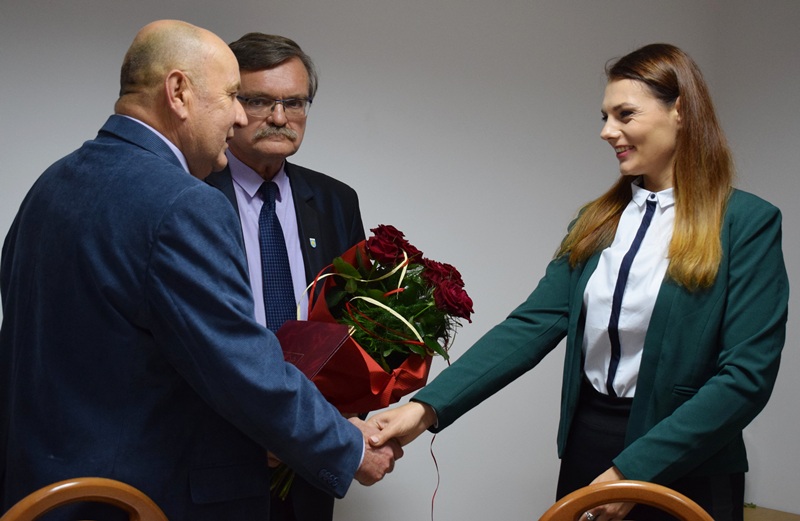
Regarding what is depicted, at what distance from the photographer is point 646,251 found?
211cm

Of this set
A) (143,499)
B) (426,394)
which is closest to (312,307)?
(426,394)

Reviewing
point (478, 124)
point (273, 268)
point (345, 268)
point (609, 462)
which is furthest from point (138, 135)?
point (478, 124)

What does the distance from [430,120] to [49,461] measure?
2.47 meters

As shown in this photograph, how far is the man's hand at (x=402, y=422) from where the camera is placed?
211 cm

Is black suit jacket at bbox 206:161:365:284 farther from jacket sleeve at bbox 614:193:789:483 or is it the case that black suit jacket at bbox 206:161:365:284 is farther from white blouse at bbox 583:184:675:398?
jacket sleeve at bbox 614:193:789:483

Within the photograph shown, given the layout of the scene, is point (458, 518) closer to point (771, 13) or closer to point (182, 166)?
point (182, 166)

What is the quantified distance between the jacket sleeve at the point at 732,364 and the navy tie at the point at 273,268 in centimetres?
99

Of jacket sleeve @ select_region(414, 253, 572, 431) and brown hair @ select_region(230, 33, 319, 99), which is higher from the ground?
brown hair @ select_region(230, 33, 319, 99)

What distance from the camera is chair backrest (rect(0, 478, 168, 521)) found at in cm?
145

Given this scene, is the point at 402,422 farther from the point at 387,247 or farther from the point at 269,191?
the point at 269,191

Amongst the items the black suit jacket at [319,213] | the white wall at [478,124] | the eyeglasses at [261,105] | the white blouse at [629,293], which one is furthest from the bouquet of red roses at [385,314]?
the white wall at [478,124]

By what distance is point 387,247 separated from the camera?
2.05m

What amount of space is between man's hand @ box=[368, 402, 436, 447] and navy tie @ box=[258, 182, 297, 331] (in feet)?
1.38

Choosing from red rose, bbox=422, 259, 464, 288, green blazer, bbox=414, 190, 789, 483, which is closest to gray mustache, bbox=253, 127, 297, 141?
red rose, bbox=422, 259, 464, 288
